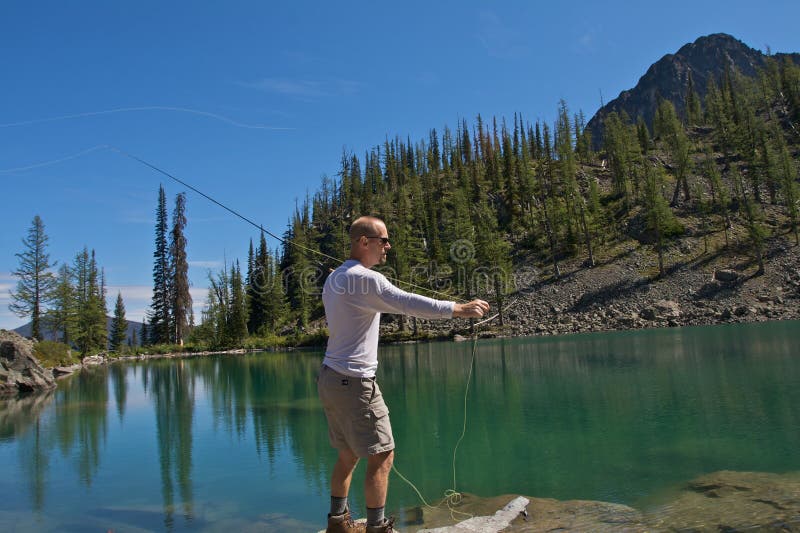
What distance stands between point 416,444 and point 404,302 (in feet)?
22.8

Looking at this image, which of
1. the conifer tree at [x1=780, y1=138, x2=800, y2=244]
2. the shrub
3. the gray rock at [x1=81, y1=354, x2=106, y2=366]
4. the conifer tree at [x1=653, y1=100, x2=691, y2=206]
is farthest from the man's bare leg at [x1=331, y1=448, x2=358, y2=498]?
the conifer tree at [x1=653, y1=100, x2=691, y2=206]

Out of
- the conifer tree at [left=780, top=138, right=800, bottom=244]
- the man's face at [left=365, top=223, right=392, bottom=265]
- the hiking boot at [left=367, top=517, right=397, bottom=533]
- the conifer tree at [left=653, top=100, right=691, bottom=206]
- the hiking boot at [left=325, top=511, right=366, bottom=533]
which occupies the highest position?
the conifer tree at [left=653, top=100, right=691, bottom=206]

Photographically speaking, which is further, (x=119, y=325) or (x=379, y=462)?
(x=119, y=325)

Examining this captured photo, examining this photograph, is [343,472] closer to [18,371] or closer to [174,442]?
[174,442]

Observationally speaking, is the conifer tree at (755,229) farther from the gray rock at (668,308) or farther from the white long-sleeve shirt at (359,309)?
the white long-sleeve shirt at (359,309)

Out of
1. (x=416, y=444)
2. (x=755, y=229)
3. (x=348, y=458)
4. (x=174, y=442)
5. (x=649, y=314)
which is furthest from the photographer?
(x=755, y=229)

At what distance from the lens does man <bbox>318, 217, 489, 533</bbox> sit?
10.8 ft

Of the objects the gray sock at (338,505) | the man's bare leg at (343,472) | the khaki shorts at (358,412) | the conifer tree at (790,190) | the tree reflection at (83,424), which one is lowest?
the tree reflection at (83,424)

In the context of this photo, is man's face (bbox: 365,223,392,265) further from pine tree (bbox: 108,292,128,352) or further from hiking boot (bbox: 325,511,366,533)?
pine tree (bbox: 108,292,128,352)

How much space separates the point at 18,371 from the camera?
76.5 feet

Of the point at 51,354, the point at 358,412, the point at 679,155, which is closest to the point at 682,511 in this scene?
the point at 358,412

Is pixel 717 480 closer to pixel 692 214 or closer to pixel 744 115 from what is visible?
pixel 692 214

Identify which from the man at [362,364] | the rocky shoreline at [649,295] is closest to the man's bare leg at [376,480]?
the man at [362,364]

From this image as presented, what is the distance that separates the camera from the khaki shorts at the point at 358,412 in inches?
131
